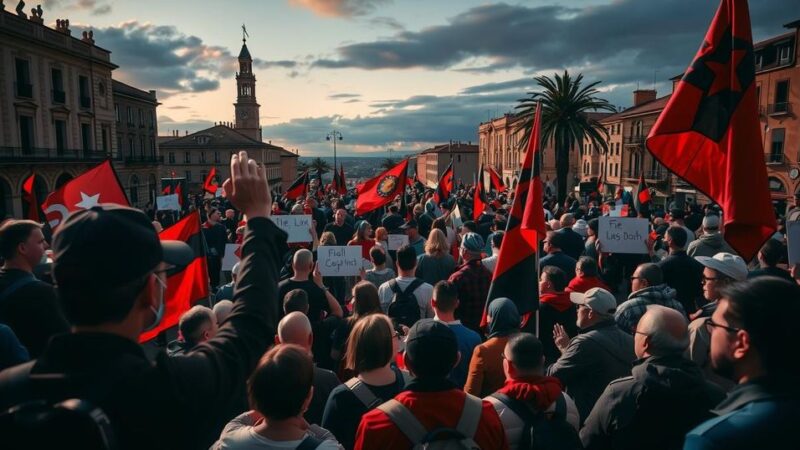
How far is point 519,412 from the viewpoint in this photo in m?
3.06

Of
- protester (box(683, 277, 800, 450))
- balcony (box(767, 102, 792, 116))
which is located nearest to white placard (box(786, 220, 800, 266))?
protester (box(683, 277, 800, 450))

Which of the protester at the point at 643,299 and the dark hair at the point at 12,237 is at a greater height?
the dark hair at the point at 12,237

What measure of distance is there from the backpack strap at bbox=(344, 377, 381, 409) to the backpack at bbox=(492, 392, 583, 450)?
769 millimetres

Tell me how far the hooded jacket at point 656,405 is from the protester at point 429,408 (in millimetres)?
746

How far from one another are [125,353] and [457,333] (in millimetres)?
3457

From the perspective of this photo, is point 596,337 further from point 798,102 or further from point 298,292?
point 798,102

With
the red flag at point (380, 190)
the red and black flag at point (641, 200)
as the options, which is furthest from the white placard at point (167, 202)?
the red and black flag at point (641, 200)

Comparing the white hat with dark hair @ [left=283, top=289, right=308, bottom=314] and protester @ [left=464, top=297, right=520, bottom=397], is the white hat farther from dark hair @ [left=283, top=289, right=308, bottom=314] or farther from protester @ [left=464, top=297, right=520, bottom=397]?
dark hair @ [left=283, top=289, right=308, bottom=314]

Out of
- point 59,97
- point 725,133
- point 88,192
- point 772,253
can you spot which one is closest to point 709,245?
point 772,253

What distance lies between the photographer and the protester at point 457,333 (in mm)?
4480

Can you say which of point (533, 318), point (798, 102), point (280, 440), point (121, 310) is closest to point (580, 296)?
point (533, 318)

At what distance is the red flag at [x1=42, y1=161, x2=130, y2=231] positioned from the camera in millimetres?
6473

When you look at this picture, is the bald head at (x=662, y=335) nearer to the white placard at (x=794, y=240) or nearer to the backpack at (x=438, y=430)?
the backpack at (x=438, y=430)

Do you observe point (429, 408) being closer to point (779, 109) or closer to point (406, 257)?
point (406, 257)
